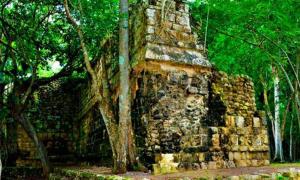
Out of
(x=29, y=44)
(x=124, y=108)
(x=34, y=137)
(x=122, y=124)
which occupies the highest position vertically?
(x=29, y=44)

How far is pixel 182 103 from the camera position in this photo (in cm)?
691

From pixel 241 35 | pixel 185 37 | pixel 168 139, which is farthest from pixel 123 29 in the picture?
pixel 241 35

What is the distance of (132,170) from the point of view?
20.1 ft

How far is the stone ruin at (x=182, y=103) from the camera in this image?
21.3 feet

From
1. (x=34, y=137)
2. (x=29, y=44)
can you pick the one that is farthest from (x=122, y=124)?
(x=29, y=44)

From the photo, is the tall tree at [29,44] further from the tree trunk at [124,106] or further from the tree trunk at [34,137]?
the tree trunk at [124,106]

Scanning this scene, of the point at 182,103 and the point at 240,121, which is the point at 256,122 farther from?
the point at 182,103

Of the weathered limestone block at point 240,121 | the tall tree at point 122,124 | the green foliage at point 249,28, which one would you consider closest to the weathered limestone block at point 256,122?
the weathered limestone block at point 240,121

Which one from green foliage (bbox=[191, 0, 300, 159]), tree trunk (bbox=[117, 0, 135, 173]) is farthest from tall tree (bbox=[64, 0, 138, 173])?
green foliage (bbox=[191, 0, 300, 159])

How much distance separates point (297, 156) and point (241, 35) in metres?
14.5

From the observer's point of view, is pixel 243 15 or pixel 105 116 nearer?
pixel 105 116

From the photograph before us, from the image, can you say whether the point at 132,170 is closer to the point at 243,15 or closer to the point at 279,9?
the point at 243,15

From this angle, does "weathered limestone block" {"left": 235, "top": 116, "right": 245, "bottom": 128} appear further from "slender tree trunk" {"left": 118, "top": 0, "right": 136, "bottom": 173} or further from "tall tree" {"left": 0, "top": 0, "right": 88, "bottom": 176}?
"tall tree" {"left": 0, "top": 0, "right": 88, "bottom": 176}

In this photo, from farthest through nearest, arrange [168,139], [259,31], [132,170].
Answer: [259,31]
[168,139]
[132,170]
